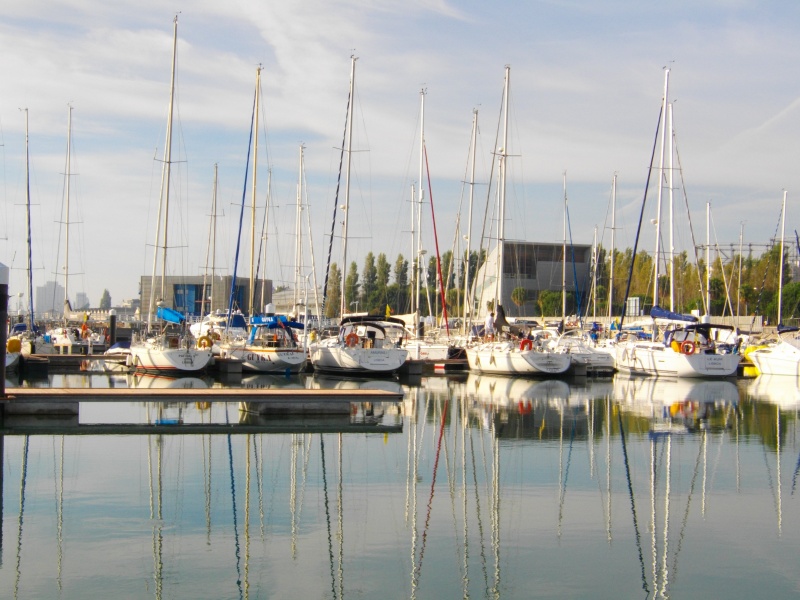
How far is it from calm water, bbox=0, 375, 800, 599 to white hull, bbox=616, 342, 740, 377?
1613 cm

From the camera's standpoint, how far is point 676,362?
4059 cm

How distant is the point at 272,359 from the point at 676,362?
17.3 m

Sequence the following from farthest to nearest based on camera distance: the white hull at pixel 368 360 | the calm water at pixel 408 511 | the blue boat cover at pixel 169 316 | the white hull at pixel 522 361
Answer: the blue boat cover at pixel 169 316 → the white hull at pixel 522 361 → the white hull at pixel 368 360 → the calm water at pixel 408 511

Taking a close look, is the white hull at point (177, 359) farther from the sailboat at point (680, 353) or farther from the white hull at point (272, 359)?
the sailboat at point (680, 353)

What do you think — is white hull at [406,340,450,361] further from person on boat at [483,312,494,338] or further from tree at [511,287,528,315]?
tree at [511,287,528,315]

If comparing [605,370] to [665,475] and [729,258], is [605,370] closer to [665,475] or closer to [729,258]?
[665,475]

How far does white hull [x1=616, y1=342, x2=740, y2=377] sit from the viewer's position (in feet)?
132

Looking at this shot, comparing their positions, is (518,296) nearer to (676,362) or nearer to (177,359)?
(676,362)

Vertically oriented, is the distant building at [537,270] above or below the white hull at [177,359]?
above

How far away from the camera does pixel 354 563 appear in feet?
36.9

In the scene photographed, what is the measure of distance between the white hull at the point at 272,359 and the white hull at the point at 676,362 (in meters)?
15.1

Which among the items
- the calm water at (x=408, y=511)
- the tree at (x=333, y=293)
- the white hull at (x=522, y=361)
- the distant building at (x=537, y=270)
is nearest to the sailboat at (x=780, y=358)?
the white hull at (x=522, y=361)

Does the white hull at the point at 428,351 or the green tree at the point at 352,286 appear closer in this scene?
the white hull at the point at 428,351

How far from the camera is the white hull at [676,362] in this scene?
1586 inches
